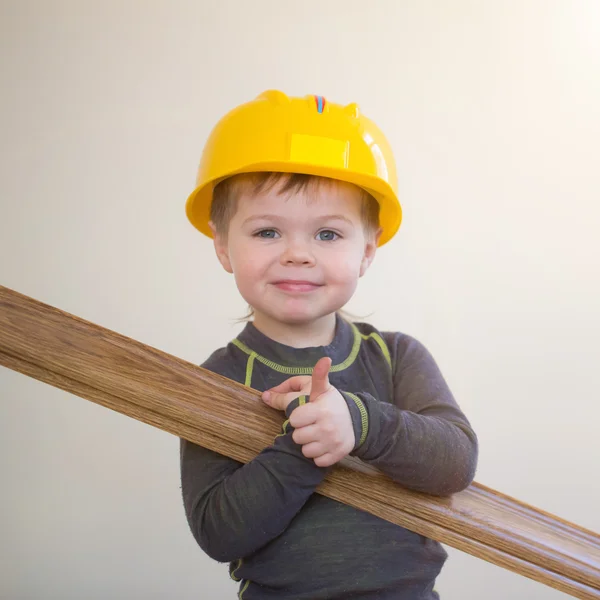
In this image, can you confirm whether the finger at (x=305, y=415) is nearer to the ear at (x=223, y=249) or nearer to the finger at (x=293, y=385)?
the finger at (x=293, y=385)

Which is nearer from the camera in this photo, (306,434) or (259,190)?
(306,434)

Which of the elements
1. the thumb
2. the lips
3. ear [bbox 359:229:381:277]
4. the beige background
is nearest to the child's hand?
the thumb

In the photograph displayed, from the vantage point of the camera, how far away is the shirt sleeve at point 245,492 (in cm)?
81

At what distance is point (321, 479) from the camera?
0.82 meters

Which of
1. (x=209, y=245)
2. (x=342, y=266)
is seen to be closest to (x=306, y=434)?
(x=342, y=266)

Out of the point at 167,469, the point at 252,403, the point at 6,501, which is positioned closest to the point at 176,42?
the point at 167,469

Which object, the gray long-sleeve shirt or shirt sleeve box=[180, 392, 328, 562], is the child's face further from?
shirt sleeve box=[180, 392, 328, 562]

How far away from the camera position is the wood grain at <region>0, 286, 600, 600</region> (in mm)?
755

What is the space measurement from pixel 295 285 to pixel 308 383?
0.52 ft

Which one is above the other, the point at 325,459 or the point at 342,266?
the point at 342,266

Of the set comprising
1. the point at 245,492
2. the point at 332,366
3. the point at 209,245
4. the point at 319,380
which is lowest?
the point at 245,492

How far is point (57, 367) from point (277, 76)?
141cm

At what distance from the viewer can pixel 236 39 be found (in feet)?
6.48

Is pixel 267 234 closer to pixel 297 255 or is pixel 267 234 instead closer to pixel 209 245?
pixel 297 255
